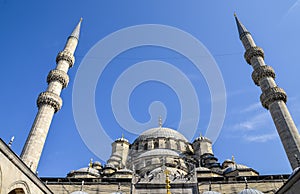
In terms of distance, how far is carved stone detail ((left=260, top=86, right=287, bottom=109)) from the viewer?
61.5ft

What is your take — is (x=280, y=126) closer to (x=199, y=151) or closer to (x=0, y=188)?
(x=199, y=151)

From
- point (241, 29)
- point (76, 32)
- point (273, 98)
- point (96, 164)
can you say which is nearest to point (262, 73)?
point (273, 98)

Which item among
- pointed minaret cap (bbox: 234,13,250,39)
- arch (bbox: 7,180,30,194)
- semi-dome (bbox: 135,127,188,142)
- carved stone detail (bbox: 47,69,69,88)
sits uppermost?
pointed minaret cap (bbox: 234,13,250,39)

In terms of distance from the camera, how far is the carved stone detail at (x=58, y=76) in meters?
20.2

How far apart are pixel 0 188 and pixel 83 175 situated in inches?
564

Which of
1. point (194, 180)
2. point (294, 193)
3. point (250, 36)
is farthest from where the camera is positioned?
point (250, 36)

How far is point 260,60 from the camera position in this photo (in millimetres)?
21609

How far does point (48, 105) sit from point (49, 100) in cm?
39

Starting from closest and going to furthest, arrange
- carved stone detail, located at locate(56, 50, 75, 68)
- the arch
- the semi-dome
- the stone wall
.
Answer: the stone wall
the arch
carved stone detail, located at locate(56, 50, 75, 68)
the semi-dome

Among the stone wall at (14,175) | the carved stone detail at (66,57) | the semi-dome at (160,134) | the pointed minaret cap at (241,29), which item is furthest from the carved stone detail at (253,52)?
the stone wall at (14,175)

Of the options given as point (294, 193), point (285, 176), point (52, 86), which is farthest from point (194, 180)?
point (52, 86)

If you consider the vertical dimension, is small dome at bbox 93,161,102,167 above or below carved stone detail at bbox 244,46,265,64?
below

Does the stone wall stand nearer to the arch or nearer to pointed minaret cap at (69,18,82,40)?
the arch

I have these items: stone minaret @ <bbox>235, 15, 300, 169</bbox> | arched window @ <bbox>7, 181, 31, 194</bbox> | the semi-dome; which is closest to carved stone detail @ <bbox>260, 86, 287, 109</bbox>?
stone minaret @ <bbox>235, 15, 300, 169</bbox>
